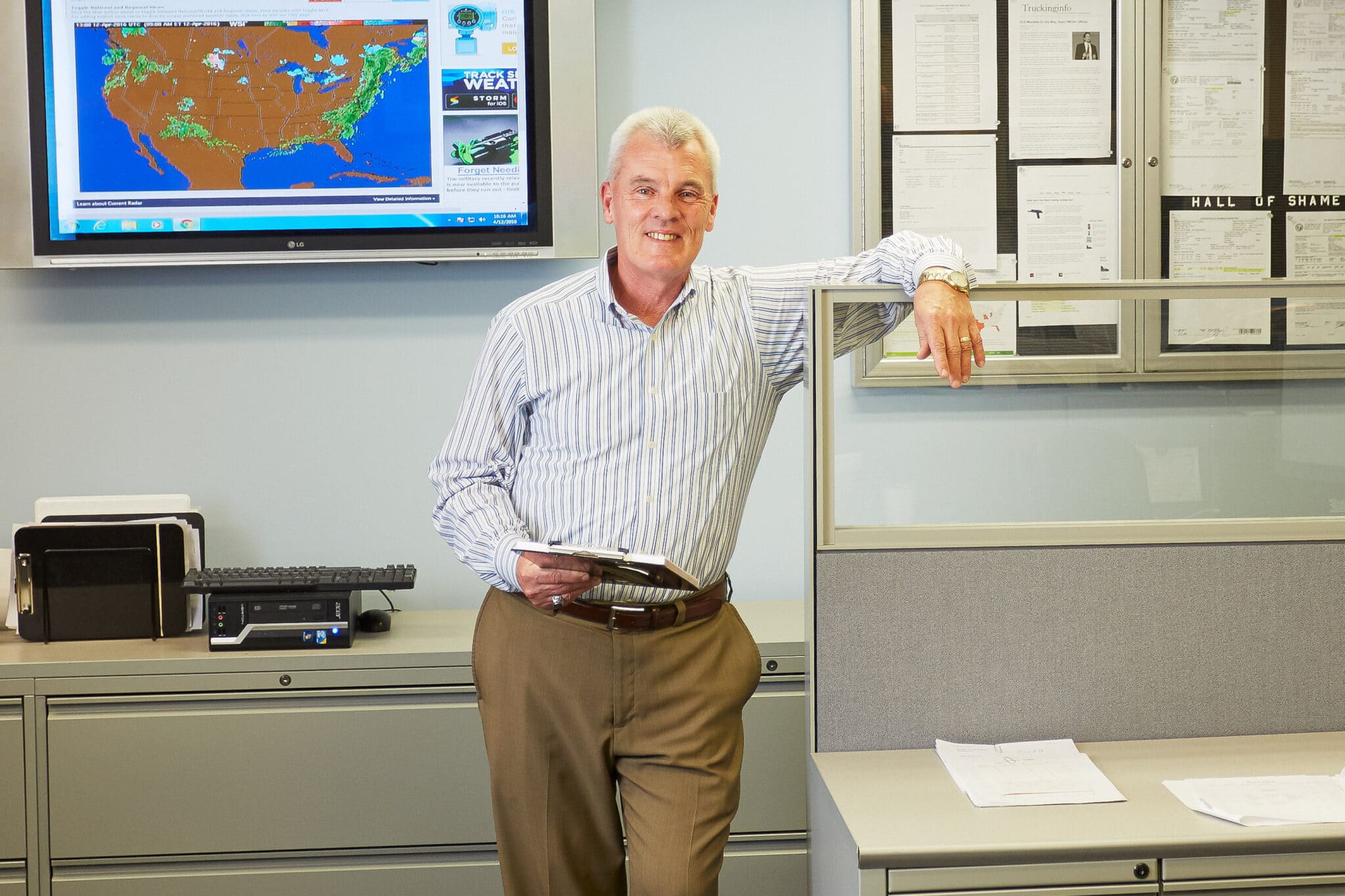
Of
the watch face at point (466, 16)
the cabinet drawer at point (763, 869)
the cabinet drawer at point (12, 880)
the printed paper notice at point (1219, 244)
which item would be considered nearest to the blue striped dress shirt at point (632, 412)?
the cabinet drawer at point (763, 869)

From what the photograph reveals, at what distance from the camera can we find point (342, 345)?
8.66 ft

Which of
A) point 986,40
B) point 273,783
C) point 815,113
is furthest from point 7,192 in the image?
point 986,40

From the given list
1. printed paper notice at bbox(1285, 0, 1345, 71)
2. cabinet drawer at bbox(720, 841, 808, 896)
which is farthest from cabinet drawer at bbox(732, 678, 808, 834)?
printed paper notice at bbox(1285, 0, 1345, 71)

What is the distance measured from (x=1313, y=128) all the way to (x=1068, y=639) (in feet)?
5.68

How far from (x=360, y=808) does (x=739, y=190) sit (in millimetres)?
1600

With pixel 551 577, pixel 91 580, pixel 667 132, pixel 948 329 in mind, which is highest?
pixel 667 132

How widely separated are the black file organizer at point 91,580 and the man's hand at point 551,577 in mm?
1160

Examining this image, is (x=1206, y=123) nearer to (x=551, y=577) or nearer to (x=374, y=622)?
(x=551, y=577)

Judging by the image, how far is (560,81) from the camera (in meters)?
2.53

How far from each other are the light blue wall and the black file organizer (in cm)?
31

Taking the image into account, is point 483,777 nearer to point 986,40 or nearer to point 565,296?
A: point 565,296

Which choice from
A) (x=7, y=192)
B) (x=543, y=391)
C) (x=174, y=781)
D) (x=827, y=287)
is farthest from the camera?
(x=7, y=192)

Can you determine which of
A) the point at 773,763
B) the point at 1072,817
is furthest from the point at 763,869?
the point at 1072,817

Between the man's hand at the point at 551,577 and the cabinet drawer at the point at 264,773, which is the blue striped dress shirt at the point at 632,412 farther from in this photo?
the cabinet drawer at the point at 264,773
